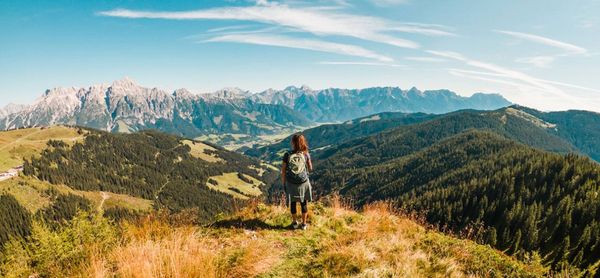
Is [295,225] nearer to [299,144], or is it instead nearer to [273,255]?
[299,144]

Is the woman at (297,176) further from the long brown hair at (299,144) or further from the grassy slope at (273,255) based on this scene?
the grassy slope at (273,255)

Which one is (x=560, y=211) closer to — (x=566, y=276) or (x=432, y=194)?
(x=432, y=194)

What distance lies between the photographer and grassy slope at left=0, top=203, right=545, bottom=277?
716 cm

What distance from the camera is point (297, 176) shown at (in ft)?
42.8

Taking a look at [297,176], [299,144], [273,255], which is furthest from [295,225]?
[273,255]

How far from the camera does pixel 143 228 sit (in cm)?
1062

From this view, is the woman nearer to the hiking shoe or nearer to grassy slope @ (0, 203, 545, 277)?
the hiking shoe

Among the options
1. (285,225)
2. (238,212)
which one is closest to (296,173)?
(285,225)

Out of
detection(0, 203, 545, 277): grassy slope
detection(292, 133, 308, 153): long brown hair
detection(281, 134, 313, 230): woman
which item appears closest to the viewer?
detection(0, 203, 545, 277): grassy slope

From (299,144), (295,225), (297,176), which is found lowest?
(295,225)

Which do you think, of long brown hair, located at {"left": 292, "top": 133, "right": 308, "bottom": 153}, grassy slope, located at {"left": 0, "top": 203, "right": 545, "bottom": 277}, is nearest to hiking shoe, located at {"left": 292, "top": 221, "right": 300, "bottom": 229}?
grassy slope, located at {"left": 0, "top": 203, "right": 545, "bottom": 277}

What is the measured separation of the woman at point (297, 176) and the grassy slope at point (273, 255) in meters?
0.98

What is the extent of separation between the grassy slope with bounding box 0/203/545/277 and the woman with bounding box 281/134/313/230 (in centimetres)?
98

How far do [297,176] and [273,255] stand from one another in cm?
423
